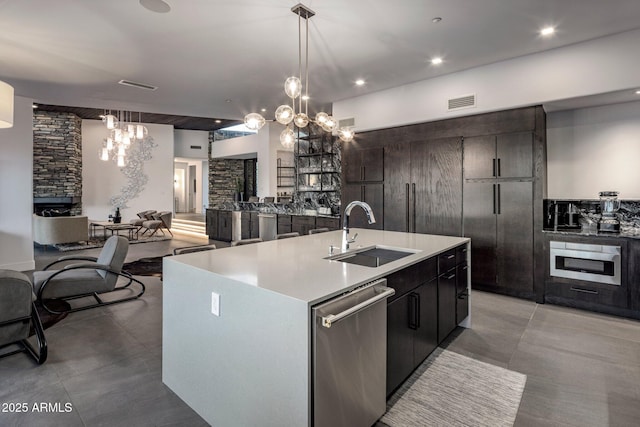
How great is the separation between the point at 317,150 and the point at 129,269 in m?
4.52

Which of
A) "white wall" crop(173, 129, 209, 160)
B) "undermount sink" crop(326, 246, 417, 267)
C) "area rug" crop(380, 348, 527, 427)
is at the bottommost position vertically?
"area rug" crop(380, 348, 527, 427)

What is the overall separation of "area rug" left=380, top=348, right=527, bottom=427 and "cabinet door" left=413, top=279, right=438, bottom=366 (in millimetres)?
157

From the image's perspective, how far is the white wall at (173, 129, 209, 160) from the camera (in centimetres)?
1305

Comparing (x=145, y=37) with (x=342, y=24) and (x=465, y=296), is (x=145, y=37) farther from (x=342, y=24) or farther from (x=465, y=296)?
(x=465, y=296)

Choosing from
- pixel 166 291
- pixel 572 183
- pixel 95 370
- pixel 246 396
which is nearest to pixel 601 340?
pixel 572 183

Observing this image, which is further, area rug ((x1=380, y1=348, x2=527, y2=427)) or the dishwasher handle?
area rug ((x1=380, y1=348, x2=527, y2=427))

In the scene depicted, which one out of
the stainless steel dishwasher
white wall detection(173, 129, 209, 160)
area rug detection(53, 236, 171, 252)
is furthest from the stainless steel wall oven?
white wall detection(173, 129, 209, 160)

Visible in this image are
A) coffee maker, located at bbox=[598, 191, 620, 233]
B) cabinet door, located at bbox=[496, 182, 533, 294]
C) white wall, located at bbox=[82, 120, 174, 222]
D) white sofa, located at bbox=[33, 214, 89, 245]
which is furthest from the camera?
white wall, located at bbox=[82, 120, 174, 222]

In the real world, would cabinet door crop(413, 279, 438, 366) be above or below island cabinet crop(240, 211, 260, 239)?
below

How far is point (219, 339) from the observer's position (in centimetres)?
188

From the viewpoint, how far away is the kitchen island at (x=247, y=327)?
1.51m

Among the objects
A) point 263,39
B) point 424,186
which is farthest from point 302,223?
point 263,39

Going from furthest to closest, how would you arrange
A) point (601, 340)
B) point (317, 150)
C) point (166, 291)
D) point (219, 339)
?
1. point (317, 150)
2. point (601, 340)
3. point (166, 291)
4. point (219, 339)

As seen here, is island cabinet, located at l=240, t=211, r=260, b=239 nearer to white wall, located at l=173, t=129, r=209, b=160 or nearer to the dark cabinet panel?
the dark cabinet panel
